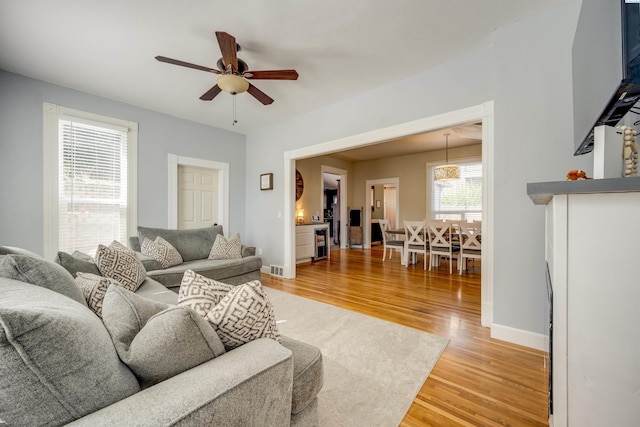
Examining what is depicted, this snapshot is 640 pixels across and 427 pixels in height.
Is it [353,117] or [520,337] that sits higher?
[353,117]

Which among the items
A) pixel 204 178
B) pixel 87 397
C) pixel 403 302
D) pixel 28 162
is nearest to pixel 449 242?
pixel 403 302

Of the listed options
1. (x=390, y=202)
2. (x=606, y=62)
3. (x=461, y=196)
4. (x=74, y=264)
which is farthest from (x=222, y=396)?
(x=390, y=202)

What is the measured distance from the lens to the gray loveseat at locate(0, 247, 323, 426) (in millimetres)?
535

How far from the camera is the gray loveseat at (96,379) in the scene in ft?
1.76

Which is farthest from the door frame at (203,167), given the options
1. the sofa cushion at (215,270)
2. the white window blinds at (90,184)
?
the sofa cushion at (215,270)

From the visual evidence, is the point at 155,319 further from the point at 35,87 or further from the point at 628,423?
the point at 35,87

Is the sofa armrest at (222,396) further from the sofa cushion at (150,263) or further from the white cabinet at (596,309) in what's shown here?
the sofa cushion at (150,263)

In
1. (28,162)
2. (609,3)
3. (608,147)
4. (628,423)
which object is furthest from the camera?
(28,162)

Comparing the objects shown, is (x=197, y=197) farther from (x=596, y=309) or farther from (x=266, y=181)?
(x=596, y=309)

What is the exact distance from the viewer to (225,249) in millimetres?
3859

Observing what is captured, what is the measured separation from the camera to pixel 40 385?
1.82ft

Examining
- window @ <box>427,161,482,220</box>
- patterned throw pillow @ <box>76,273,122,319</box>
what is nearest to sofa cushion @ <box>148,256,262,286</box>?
patterned throw pillow @ <box>76,273,122,319</box>

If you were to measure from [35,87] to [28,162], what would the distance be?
93cm

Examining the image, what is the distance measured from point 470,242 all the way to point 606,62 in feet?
13.0
